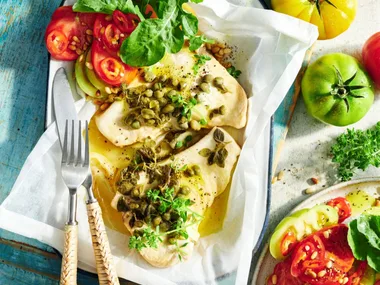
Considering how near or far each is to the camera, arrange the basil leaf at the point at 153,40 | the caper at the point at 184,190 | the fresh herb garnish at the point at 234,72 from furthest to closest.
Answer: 1. the fresh herb garnish at the point at 234,72
2. the caper at the point at 184,190
3. the basil leaf at the point at 153,40

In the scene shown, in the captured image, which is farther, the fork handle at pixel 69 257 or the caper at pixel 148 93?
the caper at pixel 148 93

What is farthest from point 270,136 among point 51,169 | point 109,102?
point 51,169

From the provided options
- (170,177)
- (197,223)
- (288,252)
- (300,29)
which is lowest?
(288,252)

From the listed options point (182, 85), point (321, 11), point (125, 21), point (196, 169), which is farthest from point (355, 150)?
point (125, 21)

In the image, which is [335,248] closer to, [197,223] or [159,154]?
[197,223]

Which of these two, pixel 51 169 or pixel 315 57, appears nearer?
pixel 51 169

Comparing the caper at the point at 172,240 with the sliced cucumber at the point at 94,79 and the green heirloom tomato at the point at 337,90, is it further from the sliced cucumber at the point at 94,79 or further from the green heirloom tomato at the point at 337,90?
the green heirloom tomato at the point at 337,90

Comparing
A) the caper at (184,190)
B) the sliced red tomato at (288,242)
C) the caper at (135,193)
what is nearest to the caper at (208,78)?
the caper at (184,190)
